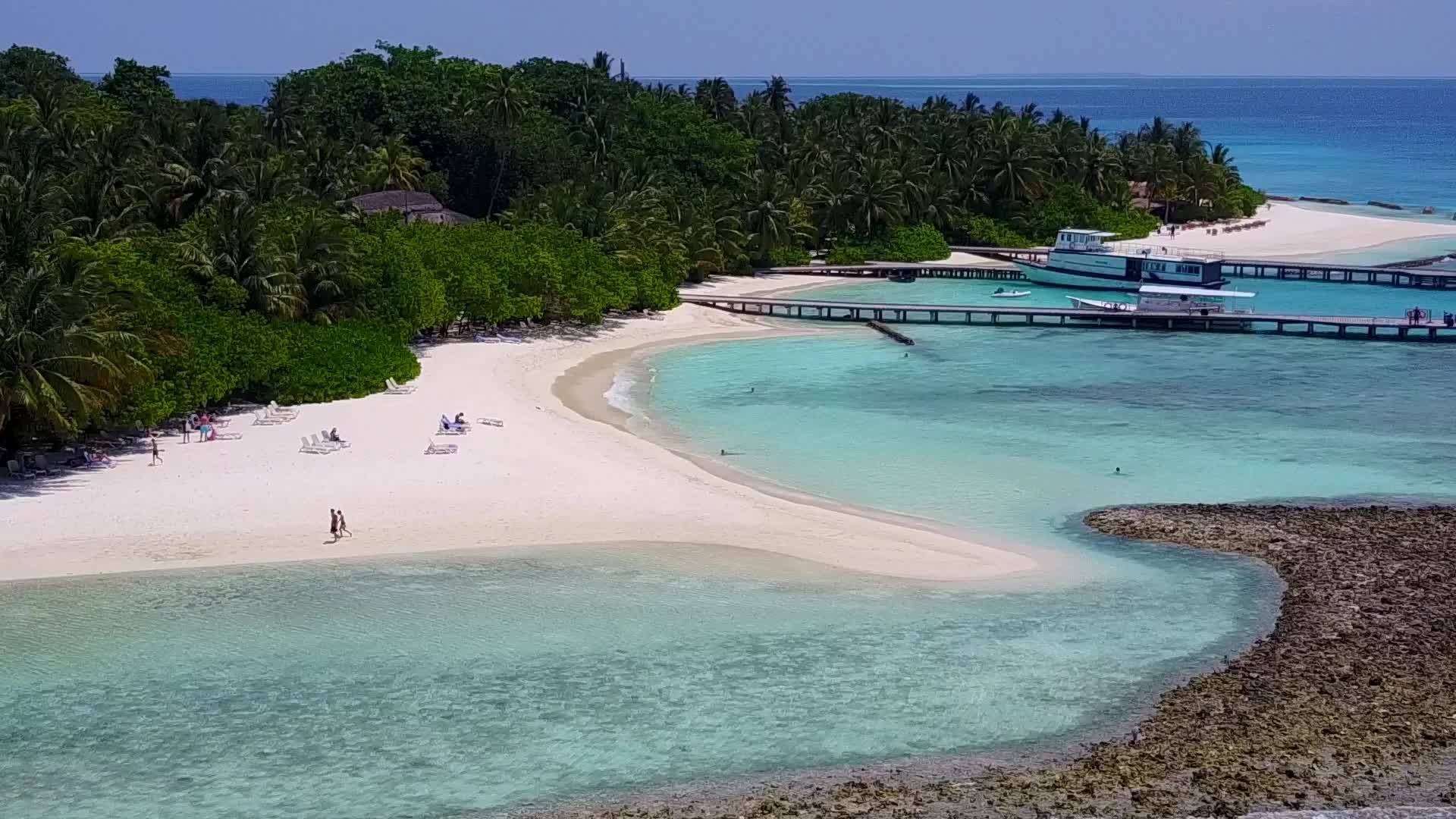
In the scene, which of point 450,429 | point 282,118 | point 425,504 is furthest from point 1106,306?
point 282,118

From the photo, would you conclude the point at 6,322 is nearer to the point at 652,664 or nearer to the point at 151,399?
the point at 151,399

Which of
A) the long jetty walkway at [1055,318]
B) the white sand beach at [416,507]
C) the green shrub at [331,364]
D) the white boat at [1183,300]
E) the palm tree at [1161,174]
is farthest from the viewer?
the palm tree at [1161,174]

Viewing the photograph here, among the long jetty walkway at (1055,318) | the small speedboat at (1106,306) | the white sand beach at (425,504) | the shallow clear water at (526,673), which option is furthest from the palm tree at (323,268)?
the small speedboat at (1106,306)

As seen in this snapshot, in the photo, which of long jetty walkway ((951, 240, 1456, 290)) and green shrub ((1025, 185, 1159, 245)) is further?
green shrub ((1025, 185, 1159, 245))

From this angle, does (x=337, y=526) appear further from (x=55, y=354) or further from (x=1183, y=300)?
(x=1183, y=300)

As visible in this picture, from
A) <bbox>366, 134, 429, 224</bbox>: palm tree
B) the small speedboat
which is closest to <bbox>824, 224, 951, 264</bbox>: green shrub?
the small speedboat

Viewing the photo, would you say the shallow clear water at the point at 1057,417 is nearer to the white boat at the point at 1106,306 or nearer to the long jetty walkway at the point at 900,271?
the white boat at the point at 1106,306

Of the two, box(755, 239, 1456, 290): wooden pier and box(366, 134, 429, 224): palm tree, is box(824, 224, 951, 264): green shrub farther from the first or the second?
box(366, 134, 429, 224): palm tree
